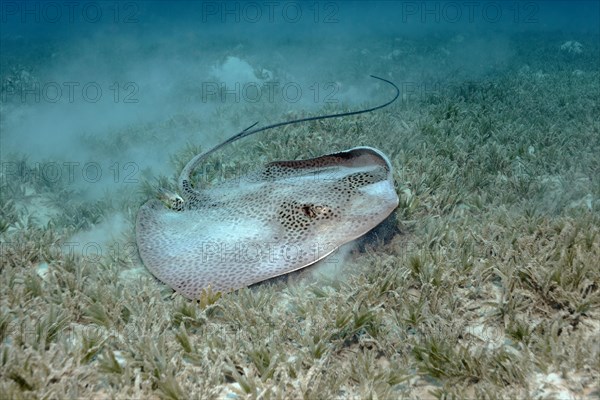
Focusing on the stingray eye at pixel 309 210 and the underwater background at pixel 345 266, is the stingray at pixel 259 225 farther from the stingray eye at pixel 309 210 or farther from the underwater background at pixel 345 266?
the underwater background at pixel 345 266

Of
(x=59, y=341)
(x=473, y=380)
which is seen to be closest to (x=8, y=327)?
(x=59, y=341)

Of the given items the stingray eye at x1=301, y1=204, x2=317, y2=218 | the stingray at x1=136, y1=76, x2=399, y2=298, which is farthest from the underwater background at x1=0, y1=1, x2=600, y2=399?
the stingray eye at x1=301, y1=204, x2=317, y2=218

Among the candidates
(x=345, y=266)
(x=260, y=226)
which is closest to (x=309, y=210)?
(x=260, y=226)

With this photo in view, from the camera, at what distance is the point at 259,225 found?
3377 millimetres

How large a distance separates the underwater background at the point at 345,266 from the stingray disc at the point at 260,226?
219mm

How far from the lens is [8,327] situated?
104 inches

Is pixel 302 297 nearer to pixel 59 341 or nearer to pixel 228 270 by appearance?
pixel 228 270

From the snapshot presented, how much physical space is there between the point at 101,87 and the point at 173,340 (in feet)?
45.4

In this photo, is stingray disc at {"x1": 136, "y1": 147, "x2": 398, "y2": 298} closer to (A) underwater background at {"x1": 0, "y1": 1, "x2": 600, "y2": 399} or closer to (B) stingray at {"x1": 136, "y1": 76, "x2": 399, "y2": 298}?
(B) stingray at {"x1": 136, "y1": 76, "x2": 399, "y2": 298}

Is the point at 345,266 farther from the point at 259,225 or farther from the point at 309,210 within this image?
the point at 259,225

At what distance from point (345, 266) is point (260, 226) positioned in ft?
2.53

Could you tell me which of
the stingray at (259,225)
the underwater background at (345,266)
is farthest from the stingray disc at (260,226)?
the underwater background at (345,266)

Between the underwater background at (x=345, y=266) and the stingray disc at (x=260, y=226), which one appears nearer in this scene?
the underwater background at (x=345, y=266)

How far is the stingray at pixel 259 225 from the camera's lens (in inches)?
115
